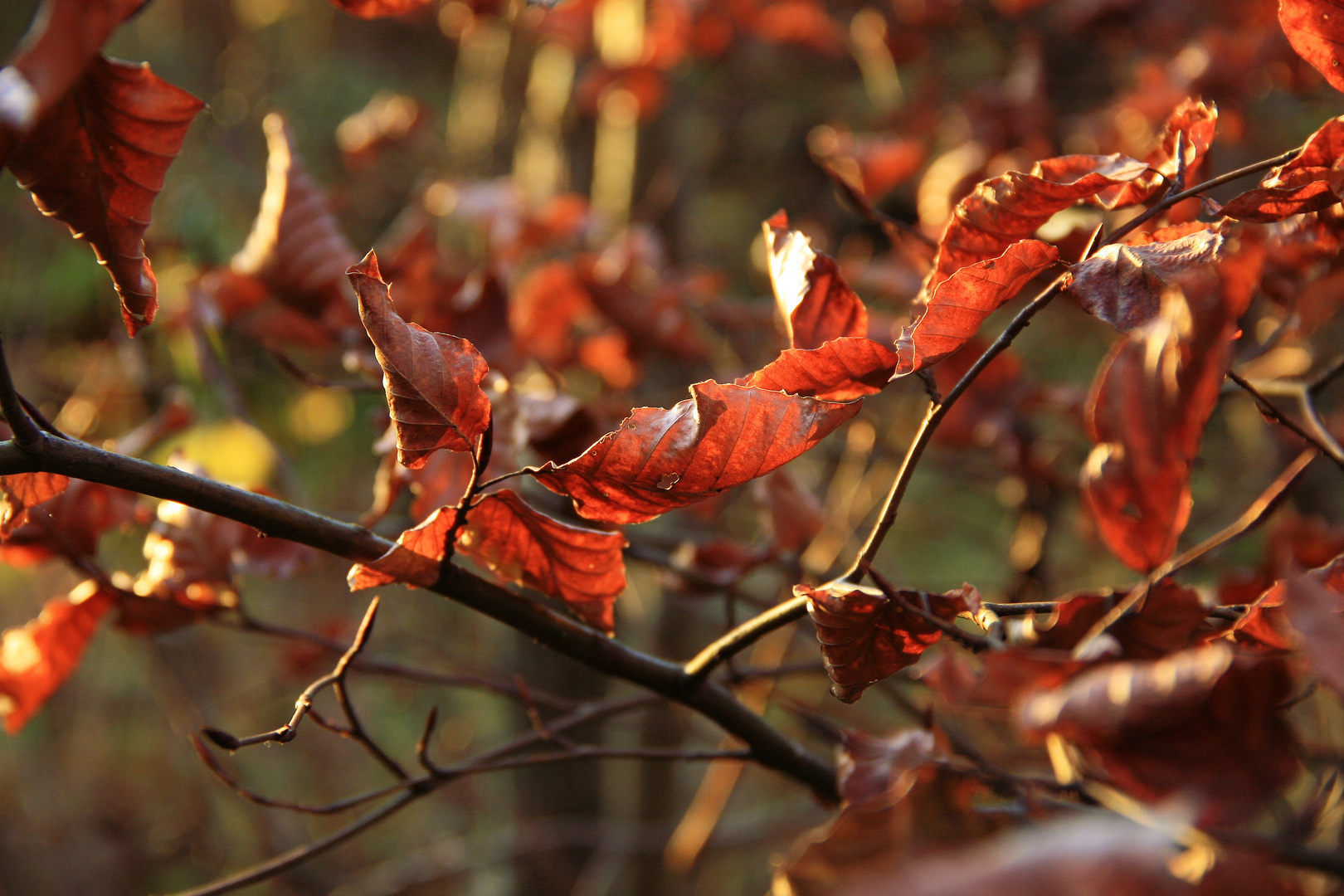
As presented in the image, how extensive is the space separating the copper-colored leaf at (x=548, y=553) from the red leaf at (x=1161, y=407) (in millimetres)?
246

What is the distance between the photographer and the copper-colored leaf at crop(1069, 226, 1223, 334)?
35 centimetres

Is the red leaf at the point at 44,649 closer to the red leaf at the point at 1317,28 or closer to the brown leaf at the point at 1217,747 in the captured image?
the brown leaf at the point at 1217,747

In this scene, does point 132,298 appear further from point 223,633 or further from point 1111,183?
point 223,633

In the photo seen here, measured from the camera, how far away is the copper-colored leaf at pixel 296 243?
29.9 inches

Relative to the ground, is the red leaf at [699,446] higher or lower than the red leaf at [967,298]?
lower

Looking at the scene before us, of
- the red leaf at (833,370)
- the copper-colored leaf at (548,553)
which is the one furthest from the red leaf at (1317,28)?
the copper-colored leaf at (548,553)

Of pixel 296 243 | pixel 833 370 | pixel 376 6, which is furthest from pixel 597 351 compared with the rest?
pixel 833 370

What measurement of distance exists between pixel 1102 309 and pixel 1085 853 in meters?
0.23

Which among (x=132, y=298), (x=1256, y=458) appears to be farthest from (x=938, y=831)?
(x=1256, y=458)

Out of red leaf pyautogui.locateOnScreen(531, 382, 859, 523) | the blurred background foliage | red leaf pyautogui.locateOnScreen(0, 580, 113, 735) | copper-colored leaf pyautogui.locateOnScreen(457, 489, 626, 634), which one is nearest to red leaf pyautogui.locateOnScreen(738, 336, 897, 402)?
red leaf pyautogui.locateOnScreen(531, 382, 859, 523)

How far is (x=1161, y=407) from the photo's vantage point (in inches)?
11.0

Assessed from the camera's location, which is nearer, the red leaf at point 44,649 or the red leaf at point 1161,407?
the red leaf at point 1161,407

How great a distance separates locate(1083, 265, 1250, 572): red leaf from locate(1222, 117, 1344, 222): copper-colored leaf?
0.16m

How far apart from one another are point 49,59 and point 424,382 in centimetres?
17
